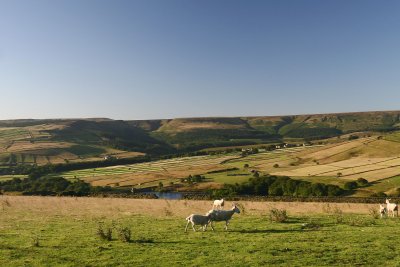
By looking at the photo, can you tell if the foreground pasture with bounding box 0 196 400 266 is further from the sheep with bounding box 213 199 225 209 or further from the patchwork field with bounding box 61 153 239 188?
the patchwork field with bounding box 61 153 239 188

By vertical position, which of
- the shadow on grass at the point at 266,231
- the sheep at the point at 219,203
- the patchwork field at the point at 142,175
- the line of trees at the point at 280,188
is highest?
the shadow on grass at the point at 266,231

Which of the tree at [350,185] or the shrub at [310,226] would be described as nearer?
the shrub at [310,226]

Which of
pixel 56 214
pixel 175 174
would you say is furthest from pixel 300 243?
pixel 175 174

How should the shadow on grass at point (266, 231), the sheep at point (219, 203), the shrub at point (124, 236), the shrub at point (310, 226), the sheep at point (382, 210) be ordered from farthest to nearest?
the sheep at point (219, 203) < the sheep at point (382, 210) < the shrub at point (310, 226) < the shadow on grass at point (266, 231) < the shrub at point (124, 236)

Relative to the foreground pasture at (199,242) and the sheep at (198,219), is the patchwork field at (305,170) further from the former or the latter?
the sheep at (198,219)

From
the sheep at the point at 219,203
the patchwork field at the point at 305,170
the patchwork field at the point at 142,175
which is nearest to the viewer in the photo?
the sheep at the point at 219,203

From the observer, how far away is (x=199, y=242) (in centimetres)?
2127

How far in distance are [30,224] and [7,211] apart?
399 inches

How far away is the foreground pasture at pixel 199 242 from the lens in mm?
17616

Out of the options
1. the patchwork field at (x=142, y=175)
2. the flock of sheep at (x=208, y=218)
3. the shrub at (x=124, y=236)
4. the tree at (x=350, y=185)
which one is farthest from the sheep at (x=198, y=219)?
the patchwork field at (x=142, y=175)

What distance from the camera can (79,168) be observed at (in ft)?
485

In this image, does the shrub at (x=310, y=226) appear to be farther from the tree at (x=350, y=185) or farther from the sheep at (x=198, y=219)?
the tree at (x=350, y=185)

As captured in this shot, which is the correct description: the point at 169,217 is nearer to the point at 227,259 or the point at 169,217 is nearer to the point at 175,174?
the point at 227,259

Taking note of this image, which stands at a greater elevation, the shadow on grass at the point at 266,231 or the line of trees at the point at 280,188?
the shadow on grass at the point at 266,231
